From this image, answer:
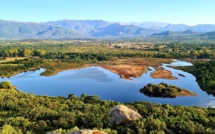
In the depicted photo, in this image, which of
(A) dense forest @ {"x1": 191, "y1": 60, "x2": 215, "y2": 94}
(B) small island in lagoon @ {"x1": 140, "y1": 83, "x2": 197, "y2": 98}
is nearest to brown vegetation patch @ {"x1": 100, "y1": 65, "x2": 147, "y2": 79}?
(A) dense forest @ {"x1": 191, "y1": 60, "x2": 215, "y2": 94}

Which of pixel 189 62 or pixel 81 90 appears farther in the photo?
pixel 189 62

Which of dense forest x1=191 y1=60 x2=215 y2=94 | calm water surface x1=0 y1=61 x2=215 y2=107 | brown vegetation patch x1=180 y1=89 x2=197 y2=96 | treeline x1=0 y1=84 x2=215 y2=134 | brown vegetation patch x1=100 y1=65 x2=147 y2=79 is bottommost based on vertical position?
calm water surface x1=0 y1=61 x2=215 y2=107

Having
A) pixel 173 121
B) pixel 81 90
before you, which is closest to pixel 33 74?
pixel 81 90

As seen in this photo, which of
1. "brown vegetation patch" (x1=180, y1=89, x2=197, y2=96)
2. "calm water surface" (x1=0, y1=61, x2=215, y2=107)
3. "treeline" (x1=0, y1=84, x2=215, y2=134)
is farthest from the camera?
"brown vegetation patch" (x1=180, y1=89, x2=197, y2=96)

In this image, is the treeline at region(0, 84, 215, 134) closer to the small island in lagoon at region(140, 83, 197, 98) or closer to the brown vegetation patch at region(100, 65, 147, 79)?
the small island in lagoon at region(140, 83, 197, 98)

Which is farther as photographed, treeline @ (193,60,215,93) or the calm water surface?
treeline @ (193,60,215,93)

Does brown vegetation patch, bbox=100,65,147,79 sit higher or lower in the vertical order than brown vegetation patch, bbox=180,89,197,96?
higher

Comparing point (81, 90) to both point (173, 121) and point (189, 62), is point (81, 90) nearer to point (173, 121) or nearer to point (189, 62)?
point (173, 121)

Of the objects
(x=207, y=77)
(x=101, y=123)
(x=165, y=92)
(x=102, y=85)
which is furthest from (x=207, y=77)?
(x=101, y=123)
